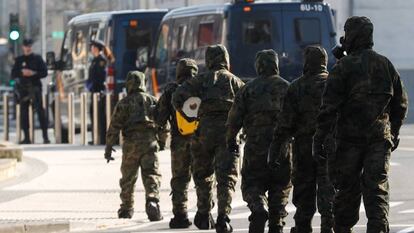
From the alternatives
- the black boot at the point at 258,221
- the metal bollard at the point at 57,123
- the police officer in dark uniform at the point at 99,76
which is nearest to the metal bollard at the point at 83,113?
the police officer in dark uniform at the point at 99,76

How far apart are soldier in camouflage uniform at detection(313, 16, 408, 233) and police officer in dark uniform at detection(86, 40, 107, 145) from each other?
1916cm

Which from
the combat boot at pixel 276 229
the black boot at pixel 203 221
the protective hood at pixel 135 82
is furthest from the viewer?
the protective hood at pixel 135 82

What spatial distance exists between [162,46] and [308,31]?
396 centimetres

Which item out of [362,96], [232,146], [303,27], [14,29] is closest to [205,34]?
[303,27]

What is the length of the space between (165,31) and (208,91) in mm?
16932

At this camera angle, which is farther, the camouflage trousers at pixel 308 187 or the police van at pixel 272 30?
the police van at pixel 272 30

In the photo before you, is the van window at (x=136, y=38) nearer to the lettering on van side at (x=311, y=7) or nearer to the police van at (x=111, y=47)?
the police van at (x=111, y=47)

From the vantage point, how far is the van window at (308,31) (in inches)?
1121

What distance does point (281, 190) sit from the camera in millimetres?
13492

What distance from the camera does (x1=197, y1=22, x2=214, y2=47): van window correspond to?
1150 inches

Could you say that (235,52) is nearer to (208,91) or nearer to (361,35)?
(208,91)

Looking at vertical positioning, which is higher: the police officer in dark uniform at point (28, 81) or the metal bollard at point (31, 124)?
the police officer in dark uniform at point (28, 81)

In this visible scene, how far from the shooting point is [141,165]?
16.6m

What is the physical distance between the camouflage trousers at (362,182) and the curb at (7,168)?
1040 centimetres
